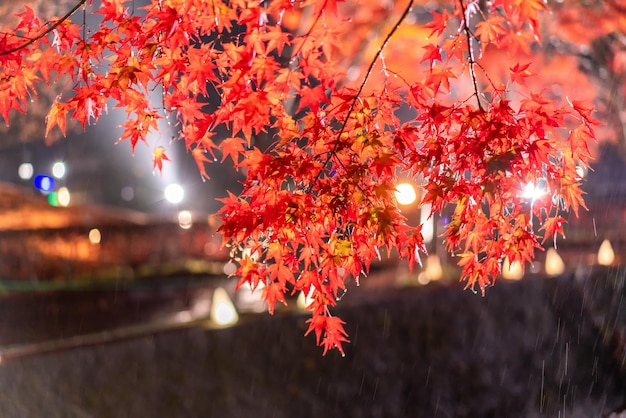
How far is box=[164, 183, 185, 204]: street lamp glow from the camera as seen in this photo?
20219 millimetres

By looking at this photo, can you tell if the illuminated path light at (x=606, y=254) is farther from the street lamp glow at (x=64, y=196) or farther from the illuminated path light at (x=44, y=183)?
the illuminated path light at (x=44, y=183)

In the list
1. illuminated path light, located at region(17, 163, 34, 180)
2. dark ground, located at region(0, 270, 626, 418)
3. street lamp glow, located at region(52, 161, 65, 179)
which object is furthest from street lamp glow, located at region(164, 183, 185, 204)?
dark ground, located at region(0, 270, 626, 418)

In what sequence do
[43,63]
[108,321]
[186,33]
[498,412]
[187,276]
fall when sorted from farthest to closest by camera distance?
[187,276] < [108,321] < [498,412] < [43,63] < [186,33]

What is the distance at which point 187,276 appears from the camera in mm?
13641

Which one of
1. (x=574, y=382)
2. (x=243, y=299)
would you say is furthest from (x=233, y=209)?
(x=243, y=299)

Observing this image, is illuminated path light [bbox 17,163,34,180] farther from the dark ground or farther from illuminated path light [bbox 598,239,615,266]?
illuminated path light [bbox 598,239,615,266]

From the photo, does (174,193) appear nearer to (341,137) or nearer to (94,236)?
(94,236)

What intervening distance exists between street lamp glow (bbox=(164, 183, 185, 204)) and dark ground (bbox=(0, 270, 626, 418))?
1387 centimetres

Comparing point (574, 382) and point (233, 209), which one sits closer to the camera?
point (233, 209)

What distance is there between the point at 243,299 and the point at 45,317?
3825mm

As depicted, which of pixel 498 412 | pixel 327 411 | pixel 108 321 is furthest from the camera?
pixel 108 321

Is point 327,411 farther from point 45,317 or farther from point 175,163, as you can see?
point 175,163

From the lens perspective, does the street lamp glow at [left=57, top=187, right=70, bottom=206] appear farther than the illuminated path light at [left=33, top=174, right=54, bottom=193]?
Yes

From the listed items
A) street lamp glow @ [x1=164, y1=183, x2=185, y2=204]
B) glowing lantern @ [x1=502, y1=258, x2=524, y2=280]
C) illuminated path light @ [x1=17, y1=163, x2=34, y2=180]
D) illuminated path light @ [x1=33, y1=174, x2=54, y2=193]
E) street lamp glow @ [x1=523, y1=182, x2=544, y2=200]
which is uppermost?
illuminated path light @ [x1=17, y1=163, x2=34, y2=180]
